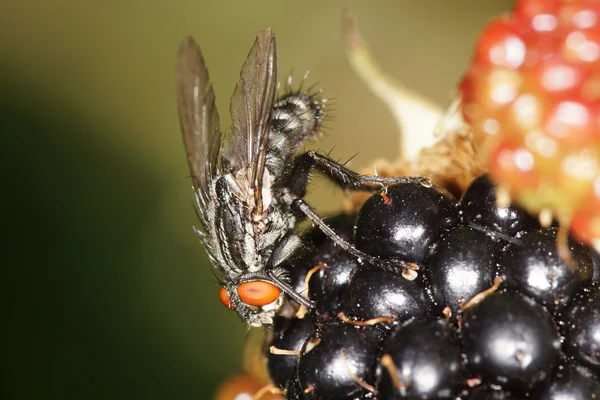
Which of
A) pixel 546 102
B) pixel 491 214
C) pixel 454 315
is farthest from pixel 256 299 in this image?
pixel 546 102

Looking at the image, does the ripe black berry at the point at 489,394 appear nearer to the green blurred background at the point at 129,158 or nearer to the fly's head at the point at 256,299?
the fly's head at the point at 256,299

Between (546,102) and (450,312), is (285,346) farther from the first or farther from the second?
(546,102)

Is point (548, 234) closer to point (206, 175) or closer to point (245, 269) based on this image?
point (245, 269)

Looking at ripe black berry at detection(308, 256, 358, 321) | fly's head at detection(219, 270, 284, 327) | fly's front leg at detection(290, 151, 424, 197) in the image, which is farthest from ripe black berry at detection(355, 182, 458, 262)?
fly's head at detection(219, 270, 284, 327)

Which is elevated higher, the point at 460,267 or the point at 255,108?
the point at 255,108

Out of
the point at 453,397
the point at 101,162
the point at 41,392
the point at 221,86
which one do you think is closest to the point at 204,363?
the point at 41,392

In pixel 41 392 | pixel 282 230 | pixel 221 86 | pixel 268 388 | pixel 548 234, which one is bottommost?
pixel 41 392

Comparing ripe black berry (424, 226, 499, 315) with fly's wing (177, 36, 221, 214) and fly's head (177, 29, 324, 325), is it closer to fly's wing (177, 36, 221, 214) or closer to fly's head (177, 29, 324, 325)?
fly's head (177, 29, 324, 325)
